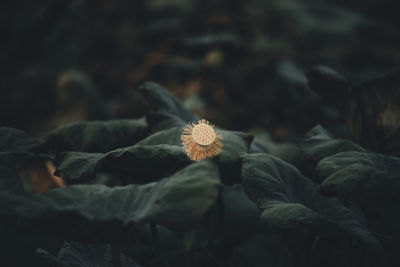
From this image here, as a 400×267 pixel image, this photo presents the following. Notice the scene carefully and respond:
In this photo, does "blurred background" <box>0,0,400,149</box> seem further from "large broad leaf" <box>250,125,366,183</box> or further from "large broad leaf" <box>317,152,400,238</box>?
"large broad leaf" <box>317,152,400,238</box>

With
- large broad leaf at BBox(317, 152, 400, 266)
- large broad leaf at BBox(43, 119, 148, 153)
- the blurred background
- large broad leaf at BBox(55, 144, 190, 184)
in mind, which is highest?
the blurred background

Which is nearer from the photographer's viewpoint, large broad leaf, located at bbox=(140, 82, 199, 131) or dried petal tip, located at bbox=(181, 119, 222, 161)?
dried petal tip, located at bbox=(181, 119, 222, 161)

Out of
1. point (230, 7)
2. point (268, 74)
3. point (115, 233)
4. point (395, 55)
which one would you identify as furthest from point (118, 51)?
point (115, 233)

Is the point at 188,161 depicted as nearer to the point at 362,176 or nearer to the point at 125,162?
the point at 125,162

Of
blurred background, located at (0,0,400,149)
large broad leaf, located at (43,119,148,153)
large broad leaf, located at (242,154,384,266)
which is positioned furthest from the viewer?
blurred background, located at (0,0,400,149)

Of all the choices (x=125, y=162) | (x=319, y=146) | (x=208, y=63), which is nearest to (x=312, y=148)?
(x=319, y=146)

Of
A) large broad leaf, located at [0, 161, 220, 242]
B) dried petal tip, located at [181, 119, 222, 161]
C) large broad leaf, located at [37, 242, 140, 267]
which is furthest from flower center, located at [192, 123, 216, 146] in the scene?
large broad leaf, located at [37, 242, 140, 267]
